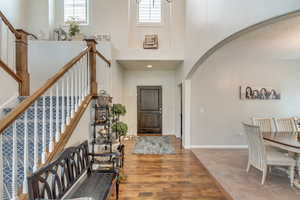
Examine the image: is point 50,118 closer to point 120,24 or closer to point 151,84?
point 120,24

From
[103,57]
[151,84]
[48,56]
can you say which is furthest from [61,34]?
[151,84]

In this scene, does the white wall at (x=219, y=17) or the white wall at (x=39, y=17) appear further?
the white wall at (x=39, y=17)

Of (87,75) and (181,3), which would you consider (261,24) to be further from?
(181,3)

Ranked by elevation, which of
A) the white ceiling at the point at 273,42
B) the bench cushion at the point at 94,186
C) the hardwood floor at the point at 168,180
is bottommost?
the hardwood floor at the point at 168,180

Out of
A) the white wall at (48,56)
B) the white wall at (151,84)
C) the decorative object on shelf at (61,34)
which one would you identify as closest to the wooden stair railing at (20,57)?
the white wall at (48,56)

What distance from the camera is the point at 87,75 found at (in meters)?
3.20

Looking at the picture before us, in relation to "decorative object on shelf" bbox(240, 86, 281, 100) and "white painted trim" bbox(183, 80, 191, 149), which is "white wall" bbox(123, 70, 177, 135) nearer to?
"white painted trim" bbox(183, 80, 191, 149)

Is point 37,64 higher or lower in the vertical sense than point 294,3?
lower

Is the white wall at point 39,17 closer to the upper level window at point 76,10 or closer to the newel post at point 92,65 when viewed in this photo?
the upper level window at point 76,10

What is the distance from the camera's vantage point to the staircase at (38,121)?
1.50 m

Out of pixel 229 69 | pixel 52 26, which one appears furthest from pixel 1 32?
pixel 229 69

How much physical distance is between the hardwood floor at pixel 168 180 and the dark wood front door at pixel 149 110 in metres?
2.83

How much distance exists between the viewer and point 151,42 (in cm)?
576

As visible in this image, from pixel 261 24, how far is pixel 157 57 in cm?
318
